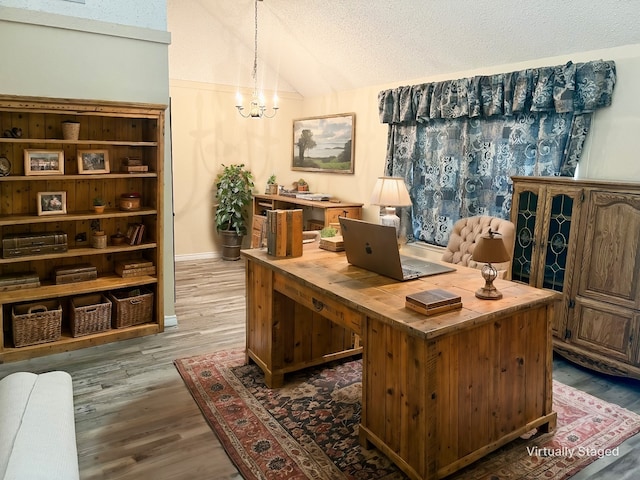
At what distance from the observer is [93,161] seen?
3.59 m

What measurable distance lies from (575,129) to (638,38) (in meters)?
0.66

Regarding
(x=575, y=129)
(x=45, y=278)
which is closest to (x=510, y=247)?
(x=575, y=129)

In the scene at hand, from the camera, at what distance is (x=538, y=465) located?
2240 mm

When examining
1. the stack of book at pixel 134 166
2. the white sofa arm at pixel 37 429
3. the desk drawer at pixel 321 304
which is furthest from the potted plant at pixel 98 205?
the white sofa arm at pixel 37 429

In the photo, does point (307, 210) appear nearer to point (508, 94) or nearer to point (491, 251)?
point (508, 94)

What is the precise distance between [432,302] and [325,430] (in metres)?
1.02

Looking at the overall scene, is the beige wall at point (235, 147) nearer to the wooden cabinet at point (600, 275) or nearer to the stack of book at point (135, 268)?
the wooden cabinet at point (600, 275)

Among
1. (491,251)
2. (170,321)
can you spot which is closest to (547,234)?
(491,251)

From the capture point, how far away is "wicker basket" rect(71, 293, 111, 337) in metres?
3.52

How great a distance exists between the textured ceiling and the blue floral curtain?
0.62 ft

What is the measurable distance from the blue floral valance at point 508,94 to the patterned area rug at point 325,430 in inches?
78.3

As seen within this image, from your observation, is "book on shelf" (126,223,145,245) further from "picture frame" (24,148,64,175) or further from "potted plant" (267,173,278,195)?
"potted plant" (267,173,278,195)

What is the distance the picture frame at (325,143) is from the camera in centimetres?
594

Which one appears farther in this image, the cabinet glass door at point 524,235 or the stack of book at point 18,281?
the cabinet glass door at point 524,235
